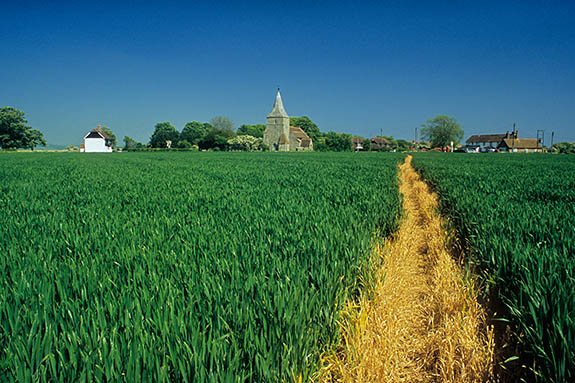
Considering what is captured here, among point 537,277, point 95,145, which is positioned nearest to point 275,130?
point 95,145

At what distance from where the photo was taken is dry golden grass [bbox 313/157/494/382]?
8.11 feet

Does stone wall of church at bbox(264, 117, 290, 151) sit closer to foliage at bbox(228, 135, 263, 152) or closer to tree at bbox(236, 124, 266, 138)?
foliage at bbox(228, 135, 263, 152)

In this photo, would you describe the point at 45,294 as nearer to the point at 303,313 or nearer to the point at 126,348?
the point at 126,348

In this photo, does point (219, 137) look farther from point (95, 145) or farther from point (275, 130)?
point (95, 145)

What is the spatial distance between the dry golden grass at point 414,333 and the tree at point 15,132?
112 m

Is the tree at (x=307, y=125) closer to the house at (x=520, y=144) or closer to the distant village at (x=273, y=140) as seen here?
the distant village at (x=273, y=140)

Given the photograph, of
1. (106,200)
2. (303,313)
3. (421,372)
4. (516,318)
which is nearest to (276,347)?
(303,313)

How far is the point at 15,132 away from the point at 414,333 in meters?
114

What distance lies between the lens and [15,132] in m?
86.1

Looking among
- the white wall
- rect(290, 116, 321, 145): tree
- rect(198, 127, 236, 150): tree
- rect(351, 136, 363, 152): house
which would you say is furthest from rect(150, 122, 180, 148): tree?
rect(351, 136, 363, 152): house

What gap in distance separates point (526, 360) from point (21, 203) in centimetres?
781

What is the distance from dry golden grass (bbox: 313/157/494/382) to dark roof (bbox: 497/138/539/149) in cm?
13761

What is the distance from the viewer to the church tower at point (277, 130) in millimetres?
102438

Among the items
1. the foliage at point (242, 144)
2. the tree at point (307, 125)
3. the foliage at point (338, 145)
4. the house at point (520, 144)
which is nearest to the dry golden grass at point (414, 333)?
the foliage at point (242, 144)
